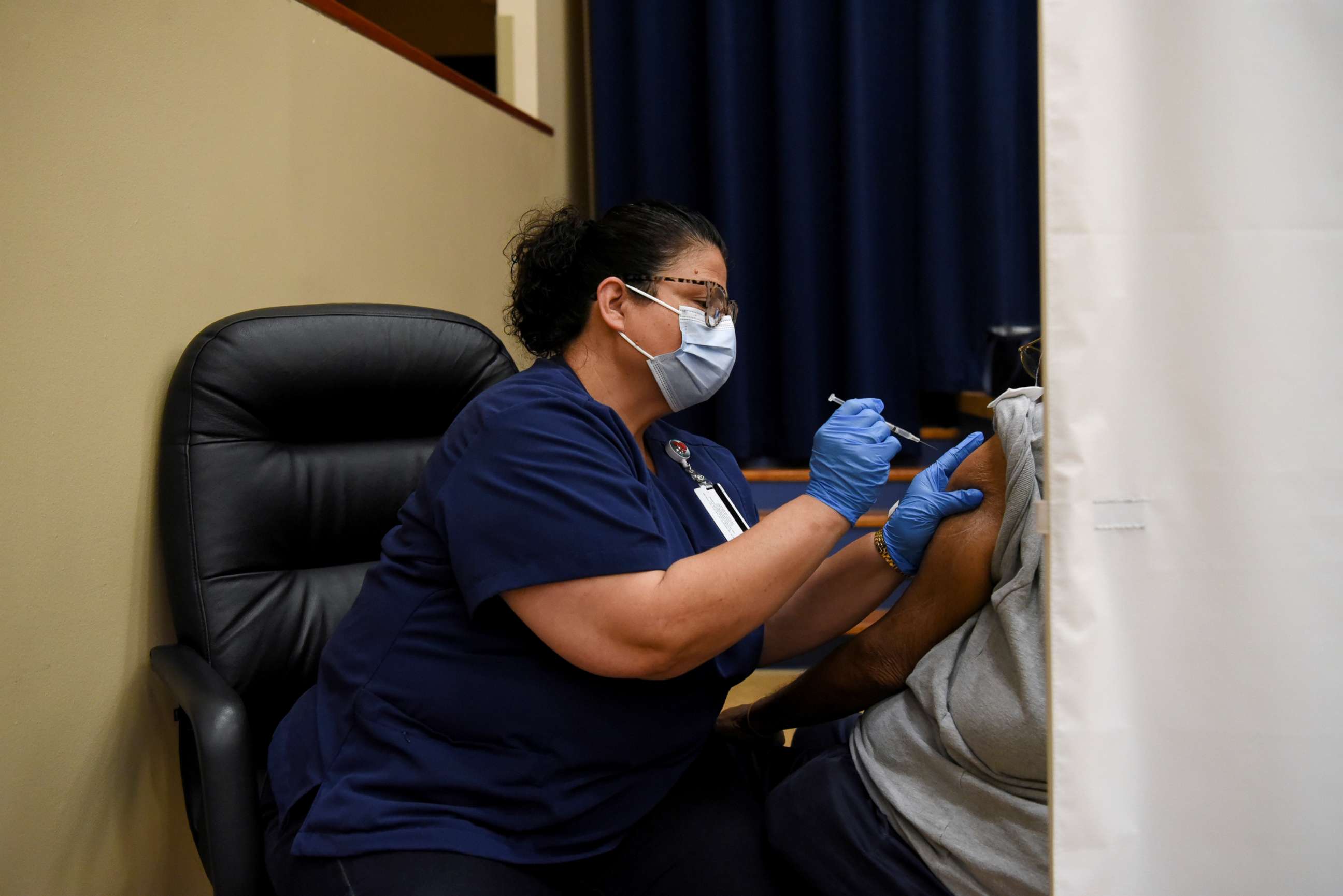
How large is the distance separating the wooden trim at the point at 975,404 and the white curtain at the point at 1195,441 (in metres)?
1.88

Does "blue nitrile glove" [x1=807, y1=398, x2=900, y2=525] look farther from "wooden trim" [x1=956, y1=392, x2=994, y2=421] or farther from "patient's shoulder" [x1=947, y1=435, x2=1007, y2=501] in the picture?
"wooden trim" [x1=956, y1=392, x2=994, y2=421]

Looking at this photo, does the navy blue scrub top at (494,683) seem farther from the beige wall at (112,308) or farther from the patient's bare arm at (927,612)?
the beige wall at (112,308)

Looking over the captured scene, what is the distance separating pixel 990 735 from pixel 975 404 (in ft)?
5.98

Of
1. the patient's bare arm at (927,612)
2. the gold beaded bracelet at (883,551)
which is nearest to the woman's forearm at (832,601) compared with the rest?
the gold beaded bracelet at (883,551)

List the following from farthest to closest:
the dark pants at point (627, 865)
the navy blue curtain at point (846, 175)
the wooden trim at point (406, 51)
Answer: the navy blue curtain at point (846, 175) → the wooden trim at point (406, 51) → the dark pants at point (627, 865)

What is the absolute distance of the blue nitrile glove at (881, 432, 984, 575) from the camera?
104 centimetres

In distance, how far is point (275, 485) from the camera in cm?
122

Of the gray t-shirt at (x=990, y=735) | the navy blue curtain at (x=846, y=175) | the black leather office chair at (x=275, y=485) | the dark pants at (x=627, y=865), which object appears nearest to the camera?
the gray t-shirt at (x=990, y=735)

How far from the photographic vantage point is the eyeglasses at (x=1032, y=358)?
3.39ft

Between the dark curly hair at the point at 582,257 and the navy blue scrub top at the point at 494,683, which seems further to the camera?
the dark curly hair at the point at 582,257

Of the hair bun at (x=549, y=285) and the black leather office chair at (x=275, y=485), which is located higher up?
the hair bun at (x=549, y=285)

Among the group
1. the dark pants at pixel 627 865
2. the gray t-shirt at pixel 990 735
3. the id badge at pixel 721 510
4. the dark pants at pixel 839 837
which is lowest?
the dark pants at pixel 627 865

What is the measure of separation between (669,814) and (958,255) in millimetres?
2007

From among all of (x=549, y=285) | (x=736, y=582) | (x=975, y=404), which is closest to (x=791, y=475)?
(x=975, y=404)
